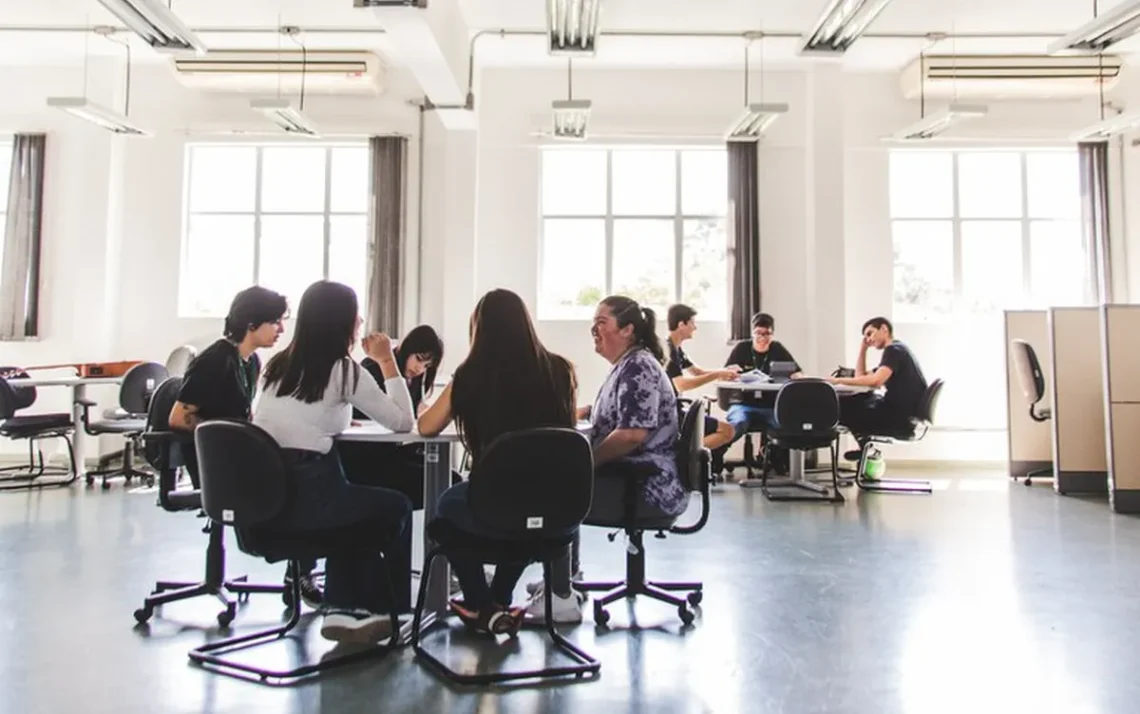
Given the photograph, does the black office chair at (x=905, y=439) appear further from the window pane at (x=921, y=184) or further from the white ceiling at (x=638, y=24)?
the white ceiling at (x=638, y=24)

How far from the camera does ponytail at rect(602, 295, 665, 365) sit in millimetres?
2664

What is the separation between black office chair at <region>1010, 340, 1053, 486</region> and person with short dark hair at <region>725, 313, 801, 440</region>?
5.84 feet

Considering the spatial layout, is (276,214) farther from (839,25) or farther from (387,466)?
(839,25)

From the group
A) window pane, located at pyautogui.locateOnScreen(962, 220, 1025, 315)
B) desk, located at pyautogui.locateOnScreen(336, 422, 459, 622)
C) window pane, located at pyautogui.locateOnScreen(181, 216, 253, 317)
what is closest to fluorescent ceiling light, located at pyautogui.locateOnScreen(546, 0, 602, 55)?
desk, located at pyautogui.locateOnScreen(336, 422, 459, 622)

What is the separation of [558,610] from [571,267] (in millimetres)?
4661

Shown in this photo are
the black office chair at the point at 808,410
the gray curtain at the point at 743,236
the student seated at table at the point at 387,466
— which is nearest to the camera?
the student seated at table at the point at 387,466

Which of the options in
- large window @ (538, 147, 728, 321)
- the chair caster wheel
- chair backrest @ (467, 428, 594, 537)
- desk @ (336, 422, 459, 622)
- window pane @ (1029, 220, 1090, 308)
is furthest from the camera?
large window @ (538, 147, 728, 321)

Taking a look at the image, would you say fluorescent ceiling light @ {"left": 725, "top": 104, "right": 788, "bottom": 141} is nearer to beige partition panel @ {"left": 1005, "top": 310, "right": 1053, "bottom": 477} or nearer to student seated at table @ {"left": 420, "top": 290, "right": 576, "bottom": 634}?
beige partition panel @ {"left": 1005, "top": 310, "right": 1053, "bottom": 477}

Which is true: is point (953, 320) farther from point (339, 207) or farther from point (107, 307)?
point (107, 307)

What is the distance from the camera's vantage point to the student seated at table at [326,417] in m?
2.16

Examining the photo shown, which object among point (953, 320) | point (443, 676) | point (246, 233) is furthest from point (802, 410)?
point (246, 233)

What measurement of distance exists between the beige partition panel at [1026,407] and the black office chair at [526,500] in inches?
212

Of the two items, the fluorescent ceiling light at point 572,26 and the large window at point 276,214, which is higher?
the fluorescent ceiling light at point 572,26

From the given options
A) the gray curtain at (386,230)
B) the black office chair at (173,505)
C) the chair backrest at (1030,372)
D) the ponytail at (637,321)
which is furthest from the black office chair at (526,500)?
the chair backrest at (1030,372)
